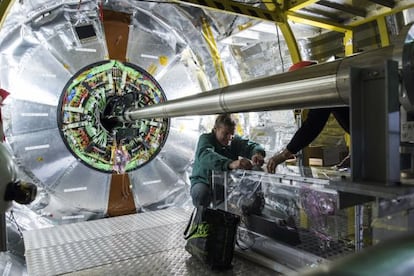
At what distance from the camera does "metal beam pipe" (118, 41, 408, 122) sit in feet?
2.89

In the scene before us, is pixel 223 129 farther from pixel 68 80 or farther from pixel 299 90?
pixel 299 90

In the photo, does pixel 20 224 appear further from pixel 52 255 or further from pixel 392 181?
pixel 392 181

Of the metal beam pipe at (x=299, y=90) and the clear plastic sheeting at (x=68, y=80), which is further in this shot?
the clear plastic sheeting at (x=68, y=80)

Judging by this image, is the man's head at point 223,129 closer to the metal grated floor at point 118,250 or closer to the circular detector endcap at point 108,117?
the metal grated floor at point 118,250

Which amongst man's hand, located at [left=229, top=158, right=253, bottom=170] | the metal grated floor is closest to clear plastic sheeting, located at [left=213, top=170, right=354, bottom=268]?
man's hand, located at [left=229, top=158, right=253, bottom=170]

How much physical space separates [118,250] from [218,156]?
0.75 metres

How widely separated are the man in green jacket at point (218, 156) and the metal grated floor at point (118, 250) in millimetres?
284

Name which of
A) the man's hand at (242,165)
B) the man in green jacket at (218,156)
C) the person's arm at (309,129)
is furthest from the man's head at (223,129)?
the man's hand at (242,165)

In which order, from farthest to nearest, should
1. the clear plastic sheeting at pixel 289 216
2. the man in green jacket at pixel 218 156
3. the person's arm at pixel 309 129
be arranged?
the person's arm at pixel 309 129 → the man in green jacket at pixel 218 156 → the clear plastic sheeting at pixel 289 216

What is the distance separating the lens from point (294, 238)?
153 cm

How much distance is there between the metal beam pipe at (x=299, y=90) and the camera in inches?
34.7

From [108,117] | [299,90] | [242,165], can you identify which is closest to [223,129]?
[242,165]

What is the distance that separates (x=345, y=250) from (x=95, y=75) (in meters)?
2.29

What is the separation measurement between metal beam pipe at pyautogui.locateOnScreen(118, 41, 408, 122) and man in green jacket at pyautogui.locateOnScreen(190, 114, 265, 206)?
442 mm
